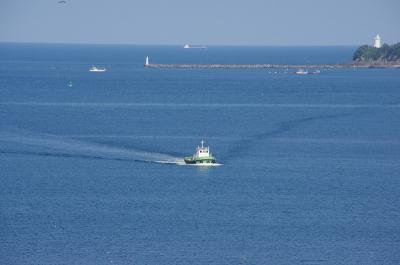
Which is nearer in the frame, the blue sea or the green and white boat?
the blue sea

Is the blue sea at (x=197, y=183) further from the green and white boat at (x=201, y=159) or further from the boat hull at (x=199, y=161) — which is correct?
the green and white boat at (x=201, y=159)

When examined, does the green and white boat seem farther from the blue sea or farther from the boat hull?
the blue sea

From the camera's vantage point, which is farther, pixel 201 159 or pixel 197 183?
pixel 201 159

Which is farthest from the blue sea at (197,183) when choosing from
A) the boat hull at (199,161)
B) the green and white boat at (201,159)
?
the green and white boat at (201,159)

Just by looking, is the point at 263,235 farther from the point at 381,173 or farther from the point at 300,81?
the point at 300,81

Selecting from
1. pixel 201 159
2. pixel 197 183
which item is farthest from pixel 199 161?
pixel 197 183

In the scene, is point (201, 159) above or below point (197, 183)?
above

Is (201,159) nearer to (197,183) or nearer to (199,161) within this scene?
(199,161)

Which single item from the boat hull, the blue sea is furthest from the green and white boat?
the blue sea
